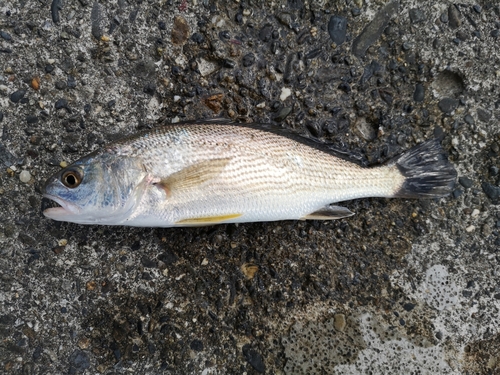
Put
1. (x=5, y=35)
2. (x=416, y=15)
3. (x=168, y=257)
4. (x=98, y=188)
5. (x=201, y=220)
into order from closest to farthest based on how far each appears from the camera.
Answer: (x=98, y=188)
(x=201, y=220)
(x=5, y=35)
(x=168, y=257)
(x=416, y=15)

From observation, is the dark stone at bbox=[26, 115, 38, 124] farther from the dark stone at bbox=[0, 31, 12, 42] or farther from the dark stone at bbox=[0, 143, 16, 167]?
the dark stone at bbox=[0, 31, 12, 42]

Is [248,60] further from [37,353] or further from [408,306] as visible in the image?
[37,353]

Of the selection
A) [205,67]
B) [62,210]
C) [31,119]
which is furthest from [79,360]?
[205,67]

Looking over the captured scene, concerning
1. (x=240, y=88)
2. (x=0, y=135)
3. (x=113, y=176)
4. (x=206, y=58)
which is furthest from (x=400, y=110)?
(x=0, y=135)

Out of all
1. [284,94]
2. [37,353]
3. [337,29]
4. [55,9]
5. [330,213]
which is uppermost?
[337,29]

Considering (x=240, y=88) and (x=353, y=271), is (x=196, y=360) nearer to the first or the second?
(x=353, y=271)

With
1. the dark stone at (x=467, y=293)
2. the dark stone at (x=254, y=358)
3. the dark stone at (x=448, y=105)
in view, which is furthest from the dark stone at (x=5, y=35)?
the dark stone at (x=467, y=293)

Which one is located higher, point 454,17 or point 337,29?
point 454,17
